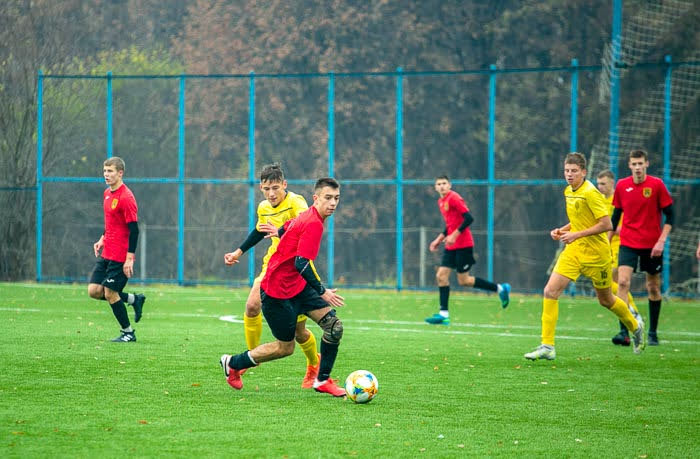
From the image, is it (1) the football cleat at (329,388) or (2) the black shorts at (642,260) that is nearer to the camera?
(1) the football cleat at (329,388)

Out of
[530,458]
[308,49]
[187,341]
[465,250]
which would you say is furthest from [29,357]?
[308,49]

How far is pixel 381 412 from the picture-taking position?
25.1 feet

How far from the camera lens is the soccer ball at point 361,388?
7.93 meters

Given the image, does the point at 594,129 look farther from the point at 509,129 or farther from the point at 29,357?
the point at 29,357

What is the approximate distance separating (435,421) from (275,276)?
171 cm

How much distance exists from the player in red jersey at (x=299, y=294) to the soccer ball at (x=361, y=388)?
1.13 ft

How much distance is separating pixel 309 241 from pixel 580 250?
3.91 meters

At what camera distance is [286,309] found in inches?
320

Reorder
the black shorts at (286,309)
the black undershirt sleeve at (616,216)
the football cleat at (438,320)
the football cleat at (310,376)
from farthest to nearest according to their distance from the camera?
the football cleat at (438,320) → the black undershirt sleeve at (616,216) → the football cleat at (310,376) → the black shorts at (286,309)

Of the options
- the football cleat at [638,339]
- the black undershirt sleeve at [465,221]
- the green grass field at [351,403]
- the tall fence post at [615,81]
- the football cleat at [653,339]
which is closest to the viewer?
the green grass field at [351,403]

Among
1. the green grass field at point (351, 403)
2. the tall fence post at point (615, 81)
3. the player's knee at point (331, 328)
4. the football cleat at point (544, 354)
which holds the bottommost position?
the green grass field at point (351, 403)

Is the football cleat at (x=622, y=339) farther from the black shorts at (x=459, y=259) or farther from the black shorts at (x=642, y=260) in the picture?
the black shorts at (x=459, y=259)

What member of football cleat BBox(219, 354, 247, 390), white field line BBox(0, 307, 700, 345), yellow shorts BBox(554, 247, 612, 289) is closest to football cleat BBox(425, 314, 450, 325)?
white field line BBox(0, 307, 700, 345)

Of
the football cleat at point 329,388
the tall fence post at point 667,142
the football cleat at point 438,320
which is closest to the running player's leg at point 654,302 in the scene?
the football cleat at point 438,320
